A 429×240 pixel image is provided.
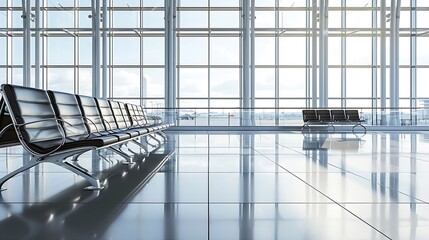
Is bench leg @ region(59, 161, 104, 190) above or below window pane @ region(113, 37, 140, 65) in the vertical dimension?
below

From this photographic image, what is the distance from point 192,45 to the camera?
17.3 metres

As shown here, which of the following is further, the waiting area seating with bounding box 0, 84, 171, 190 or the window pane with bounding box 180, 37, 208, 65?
the window pane with bounding box 180, 37, 208, 65

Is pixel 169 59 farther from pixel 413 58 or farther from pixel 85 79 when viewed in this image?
pixel 413 58

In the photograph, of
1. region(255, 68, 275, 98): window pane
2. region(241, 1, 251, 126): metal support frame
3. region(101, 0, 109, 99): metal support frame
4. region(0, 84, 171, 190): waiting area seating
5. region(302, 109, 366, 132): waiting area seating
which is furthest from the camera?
region(255, 68, 275, 98): window pane

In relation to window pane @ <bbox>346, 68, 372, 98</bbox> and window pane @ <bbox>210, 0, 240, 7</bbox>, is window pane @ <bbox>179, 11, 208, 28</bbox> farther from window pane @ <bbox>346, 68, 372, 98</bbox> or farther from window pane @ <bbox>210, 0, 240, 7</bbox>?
window pane @ <bbox>346, 68, 372, 98</bbox>

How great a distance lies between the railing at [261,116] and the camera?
15023 mm

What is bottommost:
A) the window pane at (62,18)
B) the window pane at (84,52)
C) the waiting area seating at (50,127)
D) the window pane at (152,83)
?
the waiting area seating at (50,127)

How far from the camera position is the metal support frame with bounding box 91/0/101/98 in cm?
1485

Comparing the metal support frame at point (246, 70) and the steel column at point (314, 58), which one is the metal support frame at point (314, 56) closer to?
the steel column at point (314, 58)

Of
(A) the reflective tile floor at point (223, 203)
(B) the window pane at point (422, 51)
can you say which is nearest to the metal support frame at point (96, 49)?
(A) the reflective tile floor at point (223, 203)

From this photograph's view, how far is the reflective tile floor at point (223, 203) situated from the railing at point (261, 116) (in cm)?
1030

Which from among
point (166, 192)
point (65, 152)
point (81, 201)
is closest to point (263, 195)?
point (166, 192)

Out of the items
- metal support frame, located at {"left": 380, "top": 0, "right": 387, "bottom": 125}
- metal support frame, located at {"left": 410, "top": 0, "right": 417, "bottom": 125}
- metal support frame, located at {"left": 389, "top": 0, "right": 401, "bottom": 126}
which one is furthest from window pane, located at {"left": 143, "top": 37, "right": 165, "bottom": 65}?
metal support frame, located at {"left": 410, "top": 0, "right": 417, "bottom": 125}

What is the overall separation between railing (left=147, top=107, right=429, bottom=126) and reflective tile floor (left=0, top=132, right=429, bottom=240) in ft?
33.8
